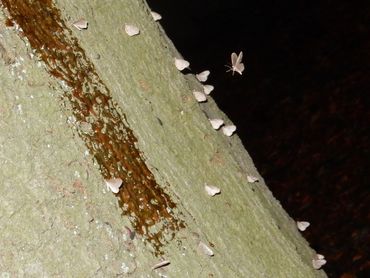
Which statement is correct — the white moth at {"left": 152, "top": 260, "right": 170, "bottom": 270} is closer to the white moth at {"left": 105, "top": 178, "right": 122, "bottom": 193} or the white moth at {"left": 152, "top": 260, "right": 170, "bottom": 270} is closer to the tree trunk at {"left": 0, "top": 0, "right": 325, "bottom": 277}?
the tree trunk at {"left": 0, "top": 0, "right": 325, "bottom": 277}

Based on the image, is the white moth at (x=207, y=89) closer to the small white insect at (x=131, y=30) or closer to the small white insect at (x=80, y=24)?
the small white insect at (x=131, y=30)

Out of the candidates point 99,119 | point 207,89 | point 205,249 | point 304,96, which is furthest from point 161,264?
point 304,96

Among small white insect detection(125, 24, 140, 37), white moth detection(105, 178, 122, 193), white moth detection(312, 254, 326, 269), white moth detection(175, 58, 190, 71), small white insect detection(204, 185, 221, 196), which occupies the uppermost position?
small white insect detection(125, 24, 140, 37)

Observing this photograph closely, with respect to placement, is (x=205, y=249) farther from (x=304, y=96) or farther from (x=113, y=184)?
(x=304, y=96)

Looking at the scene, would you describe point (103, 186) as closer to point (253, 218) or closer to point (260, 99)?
point (253, 218)

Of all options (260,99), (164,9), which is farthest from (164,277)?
(164,9)

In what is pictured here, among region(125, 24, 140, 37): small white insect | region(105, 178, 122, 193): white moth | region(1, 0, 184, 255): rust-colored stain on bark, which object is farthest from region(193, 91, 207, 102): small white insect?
region(105, 178, 122, 193): white moth
